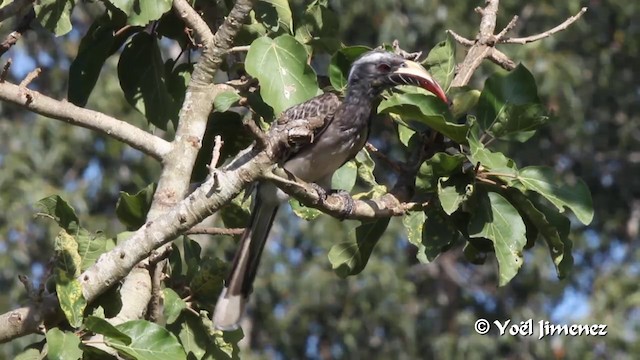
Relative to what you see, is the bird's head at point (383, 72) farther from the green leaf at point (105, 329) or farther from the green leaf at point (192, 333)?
the green leaf at point (105, 329)

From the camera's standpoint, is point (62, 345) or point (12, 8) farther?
point (12, 8)

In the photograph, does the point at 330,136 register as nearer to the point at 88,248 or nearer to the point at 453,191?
the point at 453,191

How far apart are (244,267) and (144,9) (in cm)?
96

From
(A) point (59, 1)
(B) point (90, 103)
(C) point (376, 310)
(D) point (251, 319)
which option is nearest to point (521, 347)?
(C) point (376, 310)

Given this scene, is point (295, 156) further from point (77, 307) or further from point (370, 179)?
point (77, 307)

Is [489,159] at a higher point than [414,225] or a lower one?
higher

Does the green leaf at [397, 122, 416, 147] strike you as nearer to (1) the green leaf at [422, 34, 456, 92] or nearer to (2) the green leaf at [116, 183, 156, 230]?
(1) the green leaf at [422, 34, 456, 92]

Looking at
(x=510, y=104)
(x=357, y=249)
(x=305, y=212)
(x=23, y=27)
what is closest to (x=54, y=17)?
(x=23, y=27)

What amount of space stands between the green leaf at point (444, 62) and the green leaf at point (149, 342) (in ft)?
4.35

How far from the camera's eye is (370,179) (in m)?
4.18

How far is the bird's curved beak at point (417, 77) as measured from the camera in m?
3.79

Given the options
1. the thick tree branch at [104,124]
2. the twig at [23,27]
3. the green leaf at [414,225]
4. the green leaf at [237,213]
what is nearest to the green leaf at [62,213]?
the thick tree branch at [104,124]

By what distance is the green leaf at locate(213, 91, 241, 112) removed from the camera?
3.66m

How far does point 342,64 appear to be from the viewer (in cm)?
402
